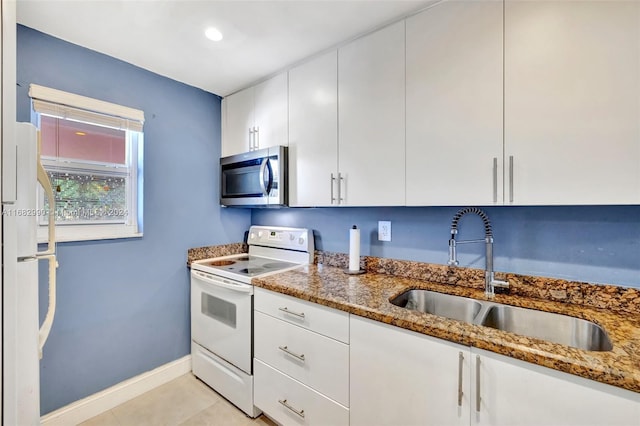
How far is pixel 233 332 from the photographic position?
1866 millimetres

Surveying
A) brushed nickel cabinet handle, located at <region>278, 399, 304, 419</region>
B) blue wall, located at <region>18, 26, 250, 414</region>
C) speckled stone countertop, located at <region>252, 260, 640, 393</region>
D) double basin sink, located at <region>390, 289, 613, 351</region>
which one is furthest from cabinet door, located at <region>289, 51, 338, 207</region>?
brushed nickel cabinet handle, located at <region>278, 399, 304, 419</region>

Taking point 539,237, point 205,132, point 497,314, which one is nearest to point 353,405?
point 497,314

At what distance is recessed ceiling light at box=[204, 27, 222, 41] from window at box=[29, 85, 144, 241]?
790 mm

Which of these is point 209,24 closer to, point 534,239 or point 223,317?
point 223,317

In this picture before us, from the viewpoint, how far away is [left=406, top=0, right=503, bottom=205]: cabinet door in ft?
4.03

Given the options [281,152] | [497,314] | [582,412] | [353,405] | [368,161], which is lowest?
[353,405]

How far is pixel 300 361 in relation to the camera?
4.95 feet

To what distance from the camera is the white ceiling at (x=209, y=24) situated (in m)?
1.40

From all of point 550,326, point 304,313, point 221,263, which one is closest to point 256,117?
point 221,263

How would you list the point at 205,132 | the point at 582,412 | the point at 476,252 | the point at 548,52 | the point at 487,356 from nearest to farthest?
the point at 582,412 < the point at 487,356 < the point at 548,52 < the point at 476,252 < the point at 205,132

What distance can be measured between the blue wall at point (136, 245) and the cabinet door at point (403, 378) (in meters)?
1.58

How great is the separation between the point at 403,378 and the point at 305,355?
1.73ft

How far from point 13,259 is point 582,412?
151 centimetres

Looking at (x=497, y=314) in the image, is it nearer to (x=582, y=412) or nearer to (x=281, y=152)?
(x=582, y=412)
